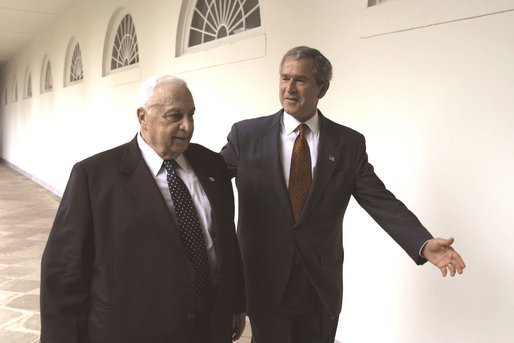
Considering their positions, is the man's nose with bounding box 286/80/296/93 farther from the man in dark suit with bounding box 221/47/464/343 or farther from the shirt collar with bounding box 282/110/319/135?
the shirt collar with bounding box 282/110/319/135

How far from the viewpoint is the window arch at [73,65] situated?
31.2 feet

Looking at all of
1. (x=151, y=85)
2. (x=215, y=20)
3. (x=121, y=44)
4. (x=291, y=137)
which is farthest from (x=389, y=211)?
(x=121, y=44)

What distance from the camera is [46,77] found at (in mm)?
12258

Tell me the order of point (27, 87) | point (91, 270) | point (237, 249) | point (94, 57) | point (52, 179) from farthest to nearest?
1. point (27, 87)
2. point (52, 179)
3. point (94, 57)
4. point (237, 249)
5. point (91, 270)

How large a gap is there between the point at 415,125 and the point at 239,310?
150 centimetres

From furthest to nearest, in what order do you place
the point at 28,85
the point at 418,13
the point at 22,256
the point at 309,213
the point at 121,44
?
the point at 28,85
the point at 121,44
the point at 22,256
the point at 418,13
the point at 309,213

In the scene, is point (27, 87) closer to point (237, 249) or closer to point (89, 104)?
point (89, 104)

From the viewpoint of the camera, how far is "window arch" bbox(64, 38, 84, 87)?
375 inches

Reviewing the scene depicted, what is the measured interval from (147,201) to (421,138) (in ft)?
5.72

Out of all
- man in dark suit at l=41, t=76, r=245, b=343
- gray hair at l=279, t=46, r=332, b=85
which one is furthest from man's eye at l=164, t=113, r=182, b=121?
gray hair at l=279, t=46, r=332, b=85

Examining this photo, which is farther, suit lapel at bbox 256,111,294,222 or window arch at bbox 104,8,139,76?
window arch at bbox 104,8,139,76

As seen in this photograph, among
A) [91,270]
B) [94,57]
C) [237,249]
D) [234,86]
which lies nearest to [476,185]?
[237,249]

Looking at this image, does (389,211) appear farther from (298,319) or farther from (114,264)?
(114,264)

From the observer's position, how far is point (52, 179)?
36.0 feet
